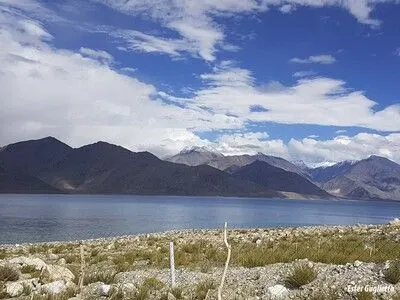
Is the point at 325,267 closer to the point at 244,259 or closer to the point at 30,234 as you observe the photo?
the point at 244,259

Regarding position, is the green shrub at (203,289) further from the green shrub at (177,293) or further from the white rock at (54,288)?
the white rock at (54,288)

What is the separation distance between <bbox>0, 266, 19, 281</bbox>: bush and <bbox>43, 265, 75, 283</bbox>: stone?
3.04 feet

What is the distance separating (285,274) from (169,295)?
3551mm

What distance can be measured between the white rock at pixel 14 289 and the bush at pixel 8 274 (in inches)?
68.6

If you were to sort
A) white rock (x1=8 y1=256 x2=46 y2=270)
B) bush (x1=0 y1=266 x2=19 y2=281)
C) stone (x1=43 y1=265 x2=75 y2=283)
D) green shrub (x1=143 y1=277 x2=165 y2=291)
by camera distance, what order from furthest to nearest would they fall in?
white rock (x1=8 y1=256 x2=46 y2=270), bush (x1=0 y1=266 x2=19 y2=281), stone (x1=43 y1=265 x2=75 y2=283), green shrub (x1=143 y1=277 x2=165 y2=291)

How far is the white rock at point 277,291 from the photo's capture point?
11.5m

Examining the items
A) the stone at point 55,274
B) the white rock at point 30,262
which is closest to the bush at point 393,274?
the stone at point 55,274

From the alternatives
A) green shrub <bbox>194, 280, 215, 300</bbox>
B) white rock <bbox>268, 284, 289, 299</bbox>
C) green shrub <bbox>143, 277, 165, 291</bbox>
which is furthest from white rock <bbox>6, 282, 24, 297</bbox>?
white rock <bbox>268, 284, 289, 299</bbox>

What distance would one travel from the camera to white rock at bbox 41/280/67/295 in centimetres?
1245

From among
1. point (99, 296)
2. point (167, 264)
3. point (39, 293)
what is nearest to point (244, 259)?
point (167, 264)

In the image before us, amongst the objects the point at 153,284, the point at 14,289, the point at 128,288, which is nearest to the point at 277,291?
the point at 153,284

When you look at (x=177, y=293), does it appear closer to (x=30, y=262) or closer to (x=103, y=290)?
(x=103, y=290)

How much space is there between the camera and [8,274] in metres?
15.0

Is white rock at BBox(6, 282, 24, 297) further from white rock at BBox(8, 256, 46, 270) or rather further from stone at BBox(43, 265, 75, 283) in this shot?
white rock at BBox(8, 256, 46, 270)
